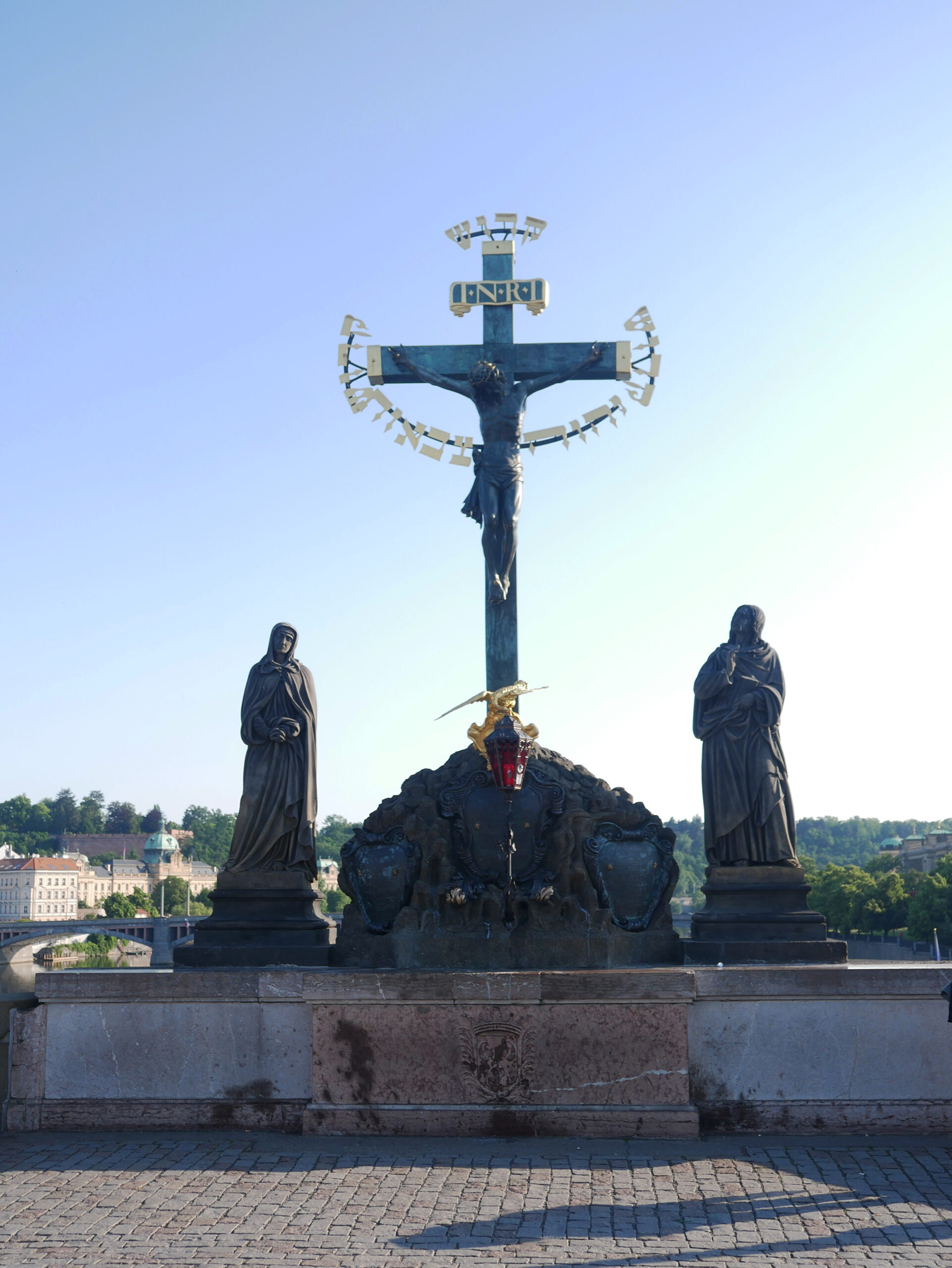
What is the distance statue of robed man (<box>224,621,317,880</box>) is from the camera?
37.0 feet

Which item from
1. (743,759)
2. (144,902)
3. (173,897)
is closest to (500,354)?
(743,759)

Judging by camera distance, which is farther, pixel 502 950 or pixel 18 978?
pixel 502 950

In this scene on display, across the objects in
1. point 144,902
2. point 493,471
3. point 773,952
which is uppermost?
point 493,471

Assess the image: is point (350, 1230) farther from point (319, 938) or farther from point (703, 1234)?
point (319, 938)

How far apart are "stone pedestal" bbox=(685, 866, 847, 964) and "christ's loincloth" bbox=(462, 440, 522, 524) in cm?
522

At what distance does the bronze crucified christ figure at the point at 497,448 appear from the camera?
1375 cm

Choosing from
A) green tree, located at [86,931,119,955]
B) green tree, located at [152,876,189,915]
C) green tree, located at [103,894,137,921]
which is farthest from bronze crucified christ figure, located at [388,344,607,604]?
green tree, located at [152,876,189,915]

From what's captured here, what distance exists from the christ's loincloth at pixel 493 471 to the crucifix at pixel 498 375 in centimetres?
1

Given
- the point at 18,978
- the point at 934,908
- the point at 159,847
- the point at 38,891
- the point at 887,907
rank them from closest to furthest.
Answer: the point at 18,978
the point at 934,908
the point at 887,907
the point at 38,891
the point at 159,847

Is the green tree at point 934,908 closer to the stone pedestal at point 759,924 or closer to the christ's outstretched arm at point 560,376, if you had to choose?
the christ's outstretched arm at point 560,376

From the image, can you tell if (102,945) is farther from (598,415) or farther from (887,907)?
(598,415)

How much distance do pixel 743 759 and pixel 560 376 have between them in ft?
18.3

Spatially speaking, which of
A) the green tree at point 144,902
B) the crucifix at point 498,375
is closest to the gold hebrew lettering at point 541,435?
the crucifix at point 498,375

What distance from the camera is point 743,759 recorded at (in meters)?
11.2
